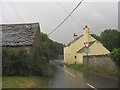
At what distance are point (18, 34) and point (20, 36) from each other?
0.82 m

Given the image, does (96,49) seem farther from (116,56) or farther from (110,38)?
(110,38)

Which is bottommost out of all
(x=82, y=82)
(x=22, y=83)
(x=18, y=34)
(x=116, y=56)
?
(x=82, y=82)

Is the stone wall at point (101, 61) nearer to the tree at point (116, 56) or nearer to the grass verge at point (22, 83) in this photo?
the tree at point (116, 56)

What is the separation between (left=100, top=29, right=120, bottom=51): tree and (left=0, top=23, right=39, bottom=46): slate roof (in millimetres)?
66119

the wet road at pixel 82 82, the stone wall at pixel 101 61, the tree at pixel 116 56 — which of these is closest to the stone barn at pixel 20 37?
the wet road at pixel 82 82

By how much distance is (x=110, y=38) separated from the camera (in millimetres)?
101625

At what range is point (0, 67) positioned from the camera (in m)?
25.8

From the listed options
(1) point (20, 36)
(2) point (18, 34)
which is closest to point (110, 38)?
(2) point (18, 34)

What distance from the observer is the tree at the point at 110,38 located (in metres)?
97.6

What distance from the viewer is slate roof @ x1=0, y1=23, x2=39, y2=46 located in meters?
28.9

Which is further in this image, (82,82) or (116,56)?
(116,56)

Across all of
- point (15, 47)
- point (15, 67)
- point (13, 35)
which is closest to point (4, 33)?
point (13, 35)

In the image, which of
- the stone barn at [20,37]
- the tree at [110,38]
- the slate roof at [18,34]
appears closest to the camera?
the stone barn at [20,37]

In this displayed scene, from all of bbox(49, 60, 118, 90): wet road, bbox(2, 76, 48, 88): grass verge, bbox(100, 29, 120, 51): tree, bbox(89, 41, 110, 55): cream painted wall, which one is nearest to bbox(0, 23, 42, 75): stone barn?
bbox(49, 60, 118, 90): wet road
